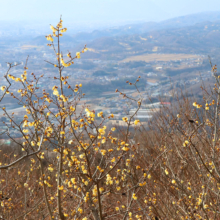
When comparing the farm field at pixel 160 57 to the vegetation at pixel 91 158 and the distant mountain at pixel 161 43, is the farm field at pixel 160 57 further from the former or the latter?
the vegetation at pixel 91 158

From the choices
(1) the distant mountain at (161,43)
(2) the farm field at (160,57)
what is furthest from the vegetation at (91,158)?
(1) the distant mountain at (161,43)

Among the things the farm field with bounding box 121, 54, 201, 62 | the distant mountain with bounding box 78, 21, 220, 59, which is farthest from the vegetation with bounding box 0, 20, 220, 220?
the distant mountain with bounding box 78, 21, 220, 59

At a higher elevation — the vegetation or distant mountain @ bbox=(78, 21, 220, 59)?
distant mountain @ bbox=(78, 21, 220, 59)

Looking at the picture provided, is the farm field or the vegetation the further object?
the farm field

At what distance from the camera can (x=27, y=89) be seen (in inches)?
157

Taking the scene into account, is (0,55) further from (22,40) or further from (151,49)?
(151,49)

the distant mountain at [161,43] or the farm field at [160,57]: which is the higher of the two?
the distant mountain at [161,43]

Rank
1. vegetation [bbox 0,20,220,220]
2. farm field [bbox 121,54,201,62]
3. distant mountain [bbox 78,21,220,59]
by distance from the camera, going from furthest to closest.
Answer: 1. distant mountain [bbox 78,21,220,59]
2. farm field [bbox 121,54,201,62]
3. vegetation [bbox 0,20,220,220]

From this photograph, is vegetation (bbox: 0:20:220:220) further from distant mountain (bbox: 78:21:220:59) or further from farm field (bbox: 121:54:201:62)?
distant mountain (bbox: 78:21:220:59)

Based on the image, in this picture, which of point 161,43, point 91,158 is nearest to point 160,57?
point 161,43

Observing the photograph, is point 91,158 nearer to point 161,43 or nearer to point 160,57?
point 160,57

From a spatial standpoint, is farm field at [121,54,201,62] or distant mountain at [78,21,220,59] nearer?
farm field at [121,54,201,62]

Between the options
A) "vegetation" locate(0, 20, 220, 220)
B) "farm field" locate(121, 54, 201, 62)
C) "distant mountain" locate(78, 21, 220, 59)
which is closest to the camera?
"vegetation" locate(0, 20, 220, 220)

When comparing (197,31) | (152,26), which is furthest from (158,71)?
(152,26)
